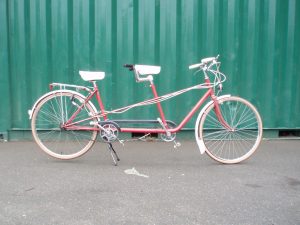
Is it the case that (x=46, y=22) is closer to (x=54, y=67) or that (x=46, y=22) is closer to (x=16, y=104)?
(x=54, y=67)

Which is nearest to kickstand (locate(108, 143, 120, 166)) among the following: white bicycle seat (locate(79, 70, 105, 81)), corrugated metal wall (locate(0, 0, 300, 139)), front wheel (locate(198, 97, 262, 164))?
white bicycle seat (locate(79, 70, 105, 81))

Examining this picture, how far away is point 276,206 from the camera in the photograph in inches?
143

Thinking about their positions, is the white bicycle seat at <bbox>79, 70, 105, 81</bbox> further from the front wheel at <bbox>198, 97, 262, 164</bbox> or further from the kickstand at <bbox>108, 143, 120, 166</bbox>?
the front wheel at <bbox>198, 97, 262, 164</bbox>

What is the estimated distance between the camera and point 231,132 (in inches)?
192

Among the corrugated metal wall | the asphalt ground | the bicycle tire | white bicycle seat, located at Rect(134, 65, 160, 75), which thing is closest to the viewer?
the asphalt ground

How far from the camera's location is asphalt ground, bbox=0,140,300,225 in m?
3.43

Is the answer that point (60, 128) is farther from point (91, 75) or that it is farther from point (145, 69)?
point (145, 69)

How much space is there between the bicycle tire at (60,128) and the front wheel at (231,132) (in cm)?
139

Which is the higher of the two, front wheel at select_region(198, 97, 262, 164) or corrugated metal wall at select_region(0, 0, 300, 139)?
corrugated metal wall at select_region(0, 0, 300, 139)

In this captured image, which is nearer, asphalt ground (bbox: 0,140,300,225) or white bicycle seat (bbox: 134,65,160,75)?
asphalt ground (bbox: 0,140,300,225)

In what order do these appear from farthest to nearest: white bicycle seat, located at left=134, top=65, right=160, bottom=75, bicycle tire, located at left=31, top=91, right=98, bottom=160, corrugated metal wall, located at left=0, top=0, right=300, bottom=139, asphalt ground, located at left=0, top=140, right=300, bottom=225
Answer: corrugated metal wall, located at left=0, top=0, right=300, bottom=139 → bicycle tire, located at left=31, top=91, right=98, bottom=160 → white bicycle seat, located at left=134, top=65, right=160, bottom=75 → asphalt ground, located at left=0, top=140, right=300, bottom=225

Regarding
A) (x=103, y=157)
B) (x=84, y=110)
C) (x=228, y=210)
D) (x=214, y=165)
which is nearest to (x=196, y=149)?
(x=214, y=165)

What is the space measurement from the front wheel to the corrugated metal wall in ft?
1.57

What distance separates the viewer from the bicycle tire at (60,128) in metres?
4.75
